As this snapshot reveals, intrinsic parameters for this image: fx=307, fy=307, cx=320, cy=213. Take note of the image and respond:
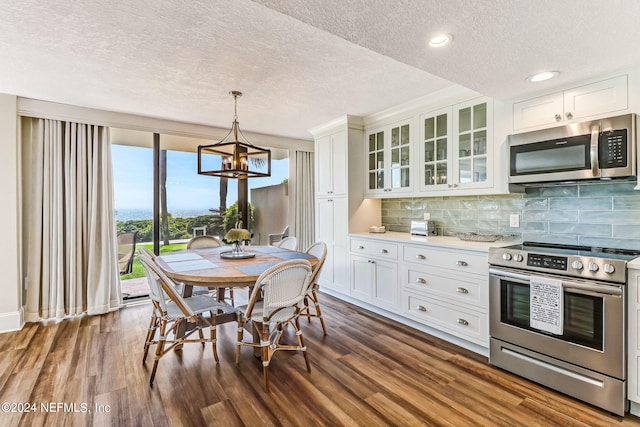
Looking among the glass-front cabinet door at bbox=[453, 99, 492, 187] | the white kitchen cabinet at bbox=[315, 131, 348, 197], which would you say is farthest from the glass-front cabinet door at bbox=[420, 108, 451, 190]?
the white kitchen cabinet at bbox=[315, 131, 348, 197]

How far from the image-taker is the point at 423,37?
1.71 metres

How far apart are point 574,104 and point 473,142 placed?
2.63 feet

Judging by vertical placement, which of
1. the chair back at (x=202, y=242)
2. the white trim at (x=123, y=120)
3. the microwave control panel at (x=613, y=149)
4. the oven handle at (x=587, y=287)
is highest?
the white trim at (x=123, y=120)

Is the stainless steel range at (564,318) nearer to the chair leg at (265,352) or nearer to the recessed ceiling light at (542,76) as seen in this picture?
the recessed ceiling light at (542,76)

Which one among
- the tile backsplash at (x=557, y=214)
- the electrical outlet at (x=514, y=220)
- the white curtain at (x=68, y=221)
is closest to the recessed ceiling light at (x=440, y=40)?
the tile backsplash at (x=557, y=214)

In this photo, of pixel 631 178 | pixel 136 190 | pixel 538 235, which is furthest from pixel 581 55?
pixel 136 190

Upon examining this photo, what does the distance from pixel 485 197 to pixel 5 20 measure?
4.04 meters

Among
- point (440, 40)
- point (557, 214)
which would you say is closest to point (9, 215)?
point (440, 40)

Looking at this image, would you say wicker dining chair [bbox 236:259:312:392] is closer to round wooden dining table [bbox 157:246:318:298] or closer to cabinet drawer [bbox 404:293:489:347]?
round wooden dining table [bbox 157:246:318:298]

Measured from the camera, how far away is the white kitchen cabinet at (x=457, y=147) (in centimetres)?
289

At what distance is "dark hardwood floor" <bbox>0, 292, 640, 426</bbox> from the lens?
6.12 feet

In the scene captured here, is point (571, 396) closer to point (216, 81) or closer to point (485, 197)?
point (485, 197)

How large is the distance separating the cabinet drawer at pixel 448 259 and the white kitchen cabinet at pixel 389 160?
0.81 m

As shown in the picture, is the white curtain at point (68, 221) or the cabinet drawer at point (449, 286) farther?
the white curtain at point (68, 221)
